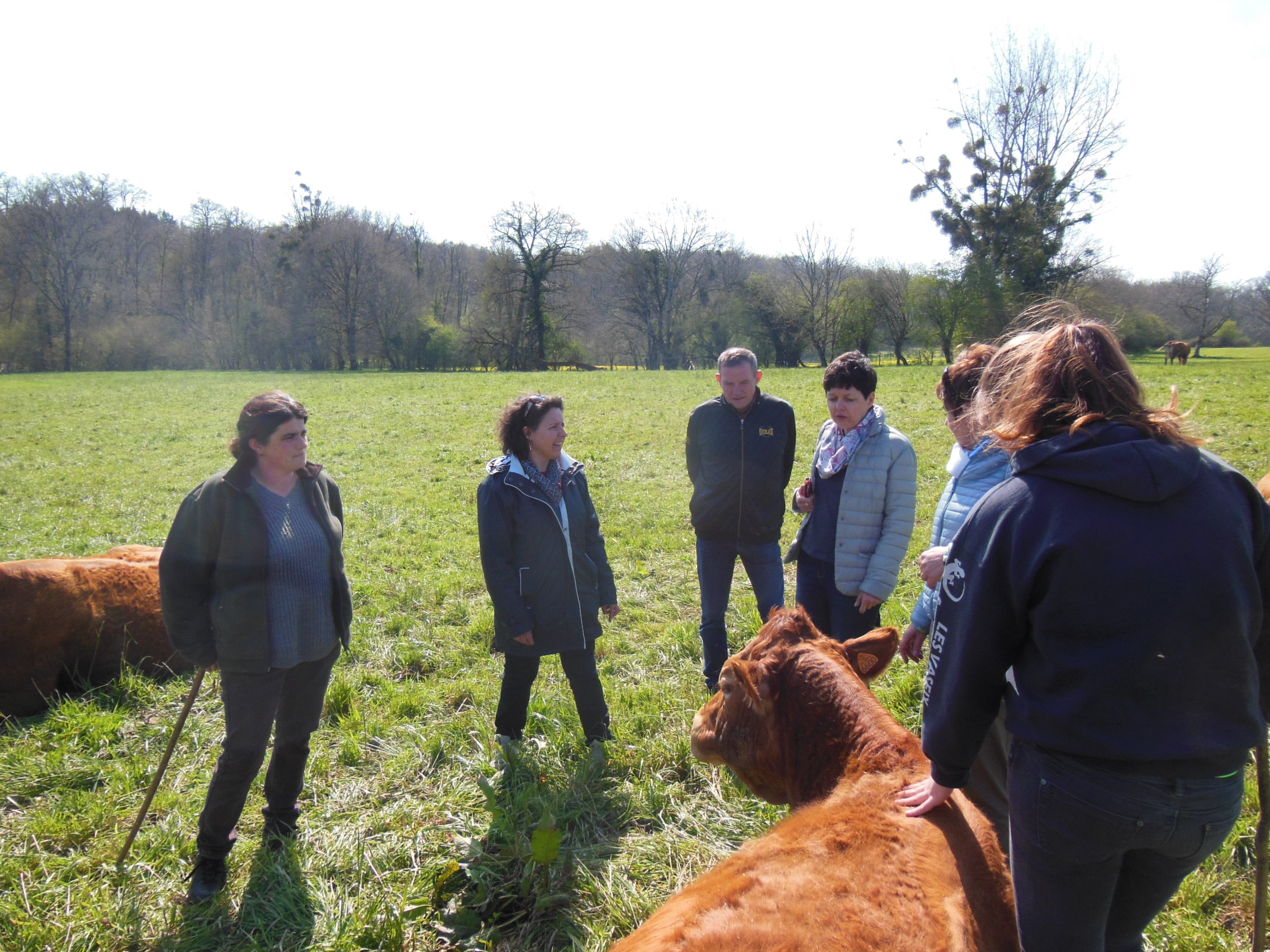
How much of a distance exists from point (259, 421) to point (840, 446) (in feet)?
9.66

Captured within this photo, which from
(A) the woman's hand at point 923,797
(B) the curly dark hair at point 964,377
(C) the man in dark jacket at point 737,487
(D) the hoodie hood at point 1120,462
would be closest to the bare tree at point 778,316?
(C) the man in dark jacket at point 737,487

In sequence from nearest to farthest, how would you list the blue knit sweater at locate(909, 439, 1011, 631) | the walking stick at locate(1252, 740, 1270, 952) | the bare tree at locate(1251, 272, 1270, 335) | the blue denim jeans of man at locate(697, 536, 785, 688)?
the walking stick at locate(1252, 740, 1270, 952) → the blue knit sweater at locate(909, 439, 1011, 631) → the blue denim jeans of man at locate(697, 536, 785, 688) → the bare tree at locate(1251, 272, 1270, 335)

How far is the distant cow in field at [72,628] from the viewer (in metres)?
4.73

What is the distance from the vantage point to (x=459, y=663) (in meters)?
5.49

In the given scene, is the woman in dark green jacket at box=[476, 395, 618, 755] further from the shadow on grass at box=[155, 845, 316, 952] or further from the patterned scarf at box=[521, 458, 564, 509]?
the shadow on grass at box=[155, 845, 316, 952]

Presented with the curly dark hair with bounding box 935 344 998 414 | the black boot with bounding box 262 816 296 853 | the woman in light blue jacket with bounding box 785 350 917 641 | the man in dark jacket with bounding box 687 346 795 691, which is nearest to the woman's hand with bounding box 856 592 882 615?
the woman in light blue jacket with bounding box 785 350 917 641

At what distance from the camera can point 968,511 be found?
2891 millimetres

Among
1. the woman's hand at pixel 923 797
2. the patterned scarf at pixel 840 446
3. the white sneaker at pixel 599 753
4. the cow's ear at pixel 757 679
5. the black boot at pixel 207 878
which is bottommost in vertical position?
the black boot at pixel 207 878

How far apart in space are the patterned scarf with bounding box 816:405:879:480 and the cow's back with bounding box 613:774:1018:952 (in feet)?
6.56

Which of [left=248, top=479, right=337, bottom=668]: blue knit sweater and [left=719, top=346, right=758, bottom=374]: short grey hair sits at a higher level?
[left=719, top=346, right=758, bottom=374]: short grey hair

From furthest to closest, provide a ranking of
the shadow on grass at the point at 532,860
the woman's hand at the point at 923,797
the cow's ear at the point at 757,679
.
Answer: the shadow on grass at the point at 532,860, the cow's ear at the point at 757,679, the woman's hand at the point at 923,797

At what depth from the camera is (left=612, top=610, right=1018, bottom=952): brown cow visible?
5.53ft

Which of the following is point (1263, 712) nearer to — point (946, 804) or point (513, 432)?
point (946, 804)

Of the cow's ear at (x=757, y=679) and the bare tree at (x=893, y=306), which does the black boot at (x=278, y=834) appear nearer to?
the cow's ear at (x=757, y=679)
